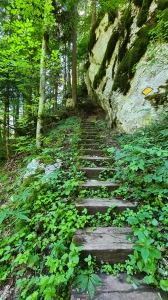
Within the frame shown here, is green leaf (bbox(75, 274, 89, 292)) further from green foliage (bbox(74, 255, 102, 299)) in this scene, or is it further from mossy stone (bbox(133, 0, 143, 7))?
mossy stone (bbox(133, 0, 143, 7))

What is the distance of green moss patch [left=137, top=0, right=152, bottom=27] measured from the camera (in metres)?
4.84

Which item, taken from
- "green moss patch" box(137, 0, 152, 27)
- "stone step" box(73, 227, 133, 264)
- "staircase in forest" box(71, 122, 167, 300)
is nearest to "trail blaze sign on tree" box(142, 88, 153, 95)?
"green moss patch" box(137, 0, 152, 27)

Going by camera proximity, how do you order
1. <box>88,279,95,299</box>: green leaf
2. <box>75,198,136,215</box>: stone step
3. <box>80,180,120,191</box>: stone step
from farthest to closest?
<box>80,180,120,191</box>: stone step, <box>75,198,136,215</box>: stone step, <box>88,279,95,299</box>: green leaf

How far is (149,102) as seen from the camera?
400cm

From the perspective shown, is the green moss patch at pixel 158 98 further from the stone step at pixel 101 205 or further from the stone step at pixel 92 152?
the stone step at pixel 101 205

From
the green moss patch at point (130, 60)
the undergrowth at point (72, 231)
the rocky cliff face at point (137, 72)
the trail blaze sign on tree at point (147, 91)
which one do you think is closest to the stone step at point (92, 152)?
the undergrowth at point (72, 231)

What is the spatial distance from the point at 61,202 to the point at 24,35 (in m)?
4.06

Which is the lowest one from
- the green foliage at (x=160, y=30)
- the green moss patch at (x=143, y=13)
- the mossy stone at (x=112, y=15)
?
the green foliage at (x=160, y=30)

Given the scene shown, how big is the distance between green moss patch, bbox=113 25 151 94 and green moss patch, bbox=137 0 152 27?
33cm

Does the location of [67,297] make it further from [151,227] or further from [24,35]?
[24,35]

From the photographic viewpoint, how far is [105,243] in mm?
1774

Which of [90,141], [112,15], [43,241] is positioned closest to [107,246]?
[43,241]

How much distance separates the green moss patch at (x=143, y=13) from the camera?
4837 mm

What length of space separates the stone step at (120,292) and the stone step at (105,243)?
209mm
